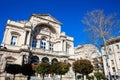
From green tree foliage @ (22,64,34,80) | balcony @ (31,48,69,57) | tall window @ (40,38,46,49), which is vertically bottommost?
green tree foliage @ (22,64,34,80)

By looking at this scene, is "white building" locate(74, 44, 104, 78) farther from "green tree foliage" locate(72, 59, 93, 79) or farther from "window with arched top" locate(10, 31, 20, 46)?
"green tree foliage" locate(72, 59, 93, 79)

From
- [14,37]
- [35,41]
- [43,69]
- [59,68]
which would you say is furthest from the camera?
[35,41]

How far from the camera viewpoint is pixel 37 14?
114ft

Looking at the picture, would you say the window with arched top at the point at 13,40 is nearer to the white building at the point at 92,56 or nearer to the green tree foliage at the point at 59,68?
the green tree foliage at the point at 59,68

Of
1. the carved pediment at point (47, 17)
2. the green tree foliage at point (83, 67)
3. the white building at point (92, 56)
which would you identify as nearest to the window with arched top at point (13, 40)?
the carved pediment at point (47, 17)

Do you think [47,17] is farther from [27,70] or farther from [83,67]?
[83,67]

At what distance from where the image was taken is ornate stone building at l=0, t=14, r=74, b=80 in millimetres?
27722

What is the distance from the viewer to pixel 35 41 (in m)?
33.4

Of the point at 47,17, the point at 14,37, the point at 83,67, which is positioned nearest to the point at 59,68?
the point at 83,67

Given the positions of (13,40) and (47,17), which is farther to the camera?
(47,17)

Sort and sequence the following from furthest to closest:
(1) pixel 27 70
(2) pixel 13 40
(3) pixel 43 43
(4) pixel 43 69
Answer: (3) pixel 43 43
(2) pixel 13 40
(1) pixel 27 70
(4) pixel 43 69

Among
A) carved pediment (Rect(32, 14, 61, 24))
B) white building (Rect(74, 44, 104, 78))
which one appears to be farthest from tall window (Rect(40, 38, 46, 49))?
white building (Rect(74, 44, 104, 78))

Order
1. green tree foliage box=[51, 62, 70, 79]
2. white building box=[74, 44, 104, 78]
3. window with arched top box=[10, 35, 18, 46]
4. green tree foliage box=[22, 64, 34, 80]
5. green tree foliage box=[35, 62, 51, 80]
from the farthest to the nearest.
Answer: white building box=[74, 44, 104, 78] < window with arched top box=[10, 35, 18, 46] < green tree foliage box=[22, 64, 34, 80] < green tree foliage box=[51, 62, 70, 79] < green tree foliage box=[35, 62, 51, 80]

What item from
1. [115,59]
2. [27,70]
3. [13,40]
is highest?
[13,40]
